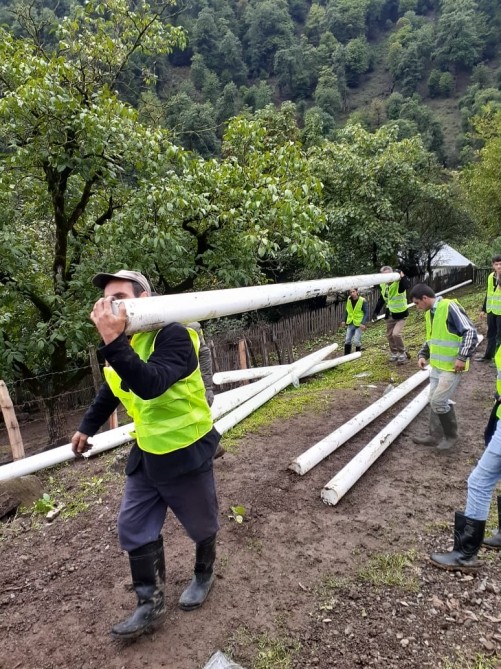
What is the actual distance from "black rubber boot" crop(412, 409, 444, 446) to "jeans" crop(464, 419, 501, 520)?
2062 millimetres

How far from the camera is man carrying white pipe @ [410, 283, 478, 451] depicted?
4.51 metres

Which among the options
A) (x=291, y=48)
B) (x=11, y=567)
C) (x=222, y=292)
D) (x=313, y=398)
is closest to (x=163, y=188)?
(x=313, y=398)

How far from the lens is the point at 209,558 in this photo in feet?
8.76

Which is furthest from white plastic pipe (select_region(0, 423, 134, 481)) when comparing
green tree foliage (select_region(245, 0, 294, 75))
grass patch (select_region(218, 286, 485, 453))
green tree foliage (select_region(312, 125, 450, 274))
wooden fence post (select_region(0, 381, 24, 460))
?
green tree foliage (select_region(245, 0, 294, 75))

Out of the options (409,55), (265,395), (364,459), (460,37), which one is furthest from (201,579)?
(460,37)

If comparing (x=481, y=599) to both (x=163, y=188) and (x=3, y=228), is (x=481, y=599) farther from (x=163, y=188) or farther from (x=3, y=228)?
(x=3, y=228)

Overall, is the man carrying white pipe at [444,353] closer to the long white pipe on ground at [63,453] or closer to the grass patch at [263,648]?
the long white pipe on ground at [63,453]

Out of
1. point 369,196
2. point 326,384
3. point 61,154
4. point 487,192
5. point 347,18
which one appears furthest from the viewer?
point 347,18

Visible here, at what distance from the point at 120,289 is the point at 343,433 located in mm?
3321

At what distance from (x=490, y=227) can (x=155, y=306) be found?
2371 centimetres

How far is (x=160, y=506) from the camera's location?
2527 mm

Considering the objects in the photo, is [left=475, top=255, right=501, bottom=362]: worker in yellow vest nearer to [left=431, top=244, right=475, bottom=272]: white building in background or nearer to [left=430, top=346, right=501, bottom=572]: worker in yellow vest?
[left=430, top=346, right=501, bottom=572]: worker in yellow vest

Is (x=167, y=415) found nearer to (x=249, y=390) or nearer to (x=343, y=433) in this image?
(x=343, y=433)

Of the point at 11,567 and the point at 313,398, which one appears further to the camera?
the point at 313,398
